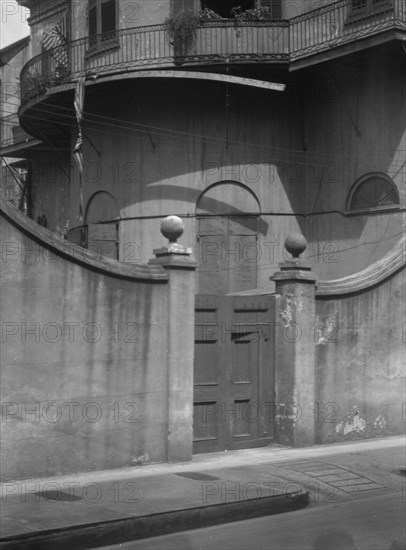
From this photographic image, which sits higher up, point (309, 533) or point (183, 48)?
point (183, 48)

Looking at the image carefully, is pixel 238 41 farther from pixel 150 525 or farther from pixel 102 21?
pixel 150 525

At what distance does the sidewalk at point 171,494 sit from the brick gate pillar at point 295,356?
0.59 metres

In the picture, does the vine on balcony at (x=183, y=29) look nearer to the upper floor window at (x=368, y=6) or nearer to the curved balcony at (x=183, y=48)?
the curved balcony at (x=183, y=48)

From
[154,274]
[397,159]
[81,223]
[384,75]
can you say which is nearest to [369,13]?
[384,75]

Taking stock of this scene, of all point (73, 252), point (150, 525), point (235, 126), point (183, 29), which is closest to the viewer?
point (150, 525)

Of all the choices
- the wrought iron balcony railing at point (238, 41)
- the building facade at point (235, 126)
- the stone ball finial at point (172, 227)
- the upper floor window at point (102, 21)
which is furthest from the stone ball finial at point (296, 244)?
the upper floor window at point (102, 21)

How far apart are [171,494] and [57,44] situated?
58.0 feet

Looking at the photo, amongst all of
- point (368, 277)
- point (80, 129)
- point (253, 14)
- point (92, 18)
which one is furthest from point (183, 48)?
point (368, 277)

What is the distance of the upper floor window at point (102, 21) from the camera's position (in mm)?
22562

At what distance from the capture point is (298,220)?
22484 mm

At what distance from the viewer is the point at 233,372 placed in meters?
13.6

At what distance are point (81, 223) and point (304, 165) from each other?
6013 millimetres

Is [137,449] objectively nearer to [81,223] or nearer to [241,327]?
[241,327]

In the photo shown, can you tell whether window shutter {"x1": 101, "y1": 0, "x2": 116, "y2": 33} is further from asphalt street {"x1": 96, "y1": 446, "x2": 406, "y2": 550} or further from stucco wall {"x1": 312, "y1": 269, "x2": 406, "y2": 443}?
asphalt street {"x1": 96, "y1": 446, "x2": 406, "y2": 550}
